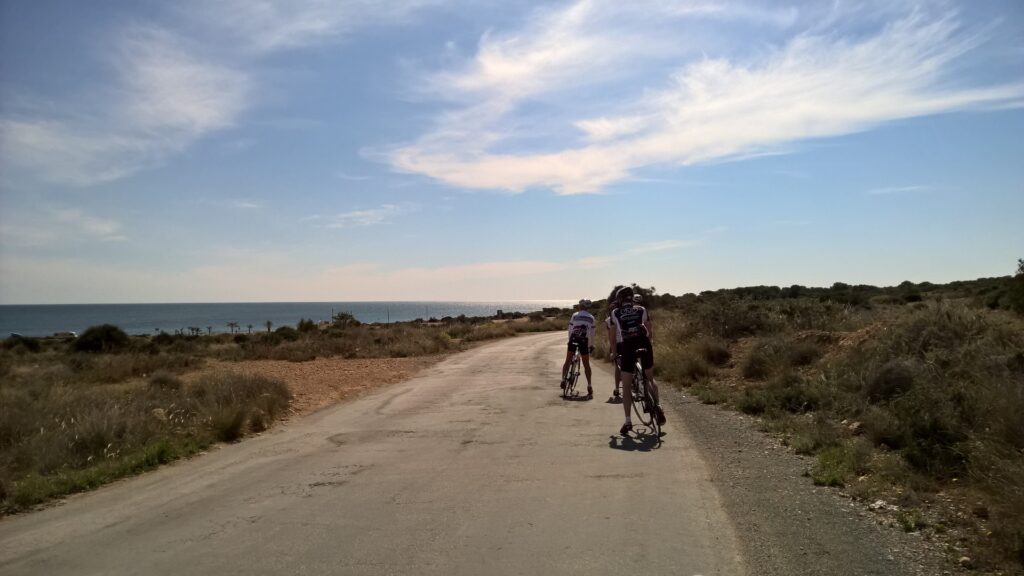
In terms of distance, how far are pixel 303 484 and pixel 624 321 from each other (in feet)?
15.6

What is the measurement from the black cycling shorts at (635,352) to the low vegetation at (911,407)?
2.10 metres

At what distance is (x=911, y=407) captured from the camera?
27.5ft

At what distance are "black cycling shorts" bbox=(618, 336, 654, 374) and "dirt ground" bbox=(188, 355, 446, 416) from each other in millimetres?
7362

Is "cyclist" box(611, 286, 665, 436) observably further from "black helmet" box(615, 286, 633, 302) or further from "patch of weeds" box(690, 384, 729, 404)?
"patch of weeds" box(690, 384, 729, 404)

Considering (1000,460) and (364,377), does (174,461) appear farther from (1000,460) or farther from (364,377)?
(364,377)

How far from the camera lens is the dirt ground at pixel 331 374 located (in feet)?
54.9

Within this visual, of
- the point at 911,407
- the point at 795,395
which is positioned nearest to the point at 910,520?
the point at 911,407

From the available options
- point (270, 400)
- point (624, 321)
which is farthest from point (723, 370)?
point (270, 400)

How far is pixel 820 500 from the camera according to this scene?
656 cm

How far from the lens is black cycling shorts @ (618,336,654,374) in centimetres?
985

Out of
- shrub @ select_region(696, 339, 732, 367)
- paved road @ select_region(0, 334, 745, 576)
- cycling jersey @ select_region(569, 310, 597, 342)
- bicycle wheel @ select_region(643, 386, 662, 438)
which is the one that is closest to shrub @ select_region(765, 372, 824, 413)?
paved road @ select_region(0, 334, 745, 576)

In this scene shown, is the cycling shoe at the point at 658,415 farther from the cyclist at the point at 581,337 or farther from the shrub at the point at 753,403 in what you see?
the cyclist at the point at 581,337

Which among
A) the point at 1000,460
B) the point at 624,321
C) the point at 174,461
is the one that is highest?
the point at 624,321

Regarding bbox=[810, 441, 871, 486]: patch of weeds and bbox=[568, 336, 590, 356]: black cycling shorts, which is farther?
bbox=[568, 336, 590, 356]: black cycling shorts
